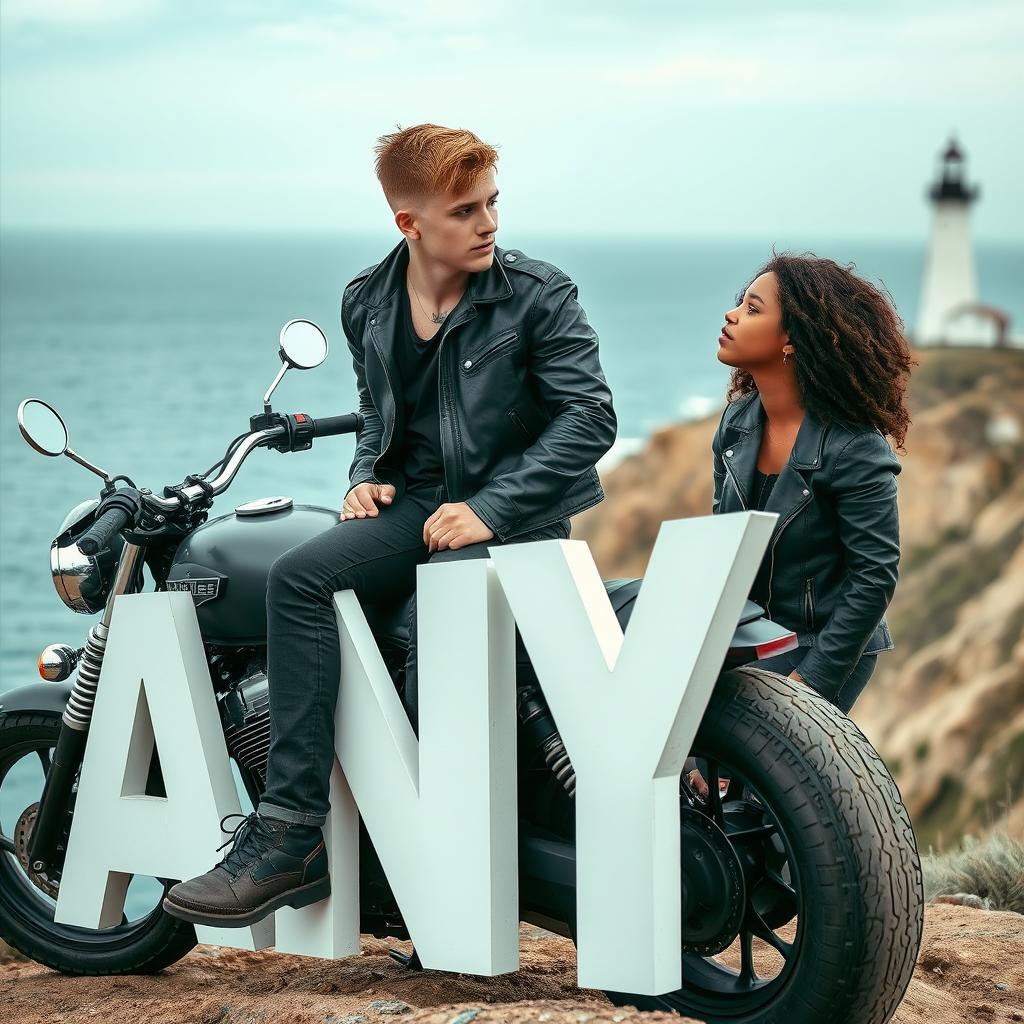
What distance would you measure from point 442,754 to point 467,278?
3.74ft

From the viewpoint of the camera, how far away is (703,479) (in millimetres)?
23906

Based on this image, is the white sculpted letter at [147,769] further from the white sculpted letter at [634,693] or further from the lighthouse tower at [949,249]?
the lighthouse tower at [949,249]

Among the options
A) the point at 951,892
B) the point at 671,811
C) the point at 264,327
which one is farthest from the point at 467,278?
the point at 264,327

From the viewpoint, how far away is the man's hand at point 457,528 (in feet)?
11.0

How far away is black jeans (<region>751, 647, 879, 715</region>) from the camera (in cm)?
373

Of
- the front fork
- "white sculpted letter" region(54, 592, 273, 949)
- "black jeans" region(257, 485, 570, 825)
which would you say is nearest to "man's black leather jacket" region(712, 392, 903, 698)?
"black jeans" region(257, 485, 570, 825)

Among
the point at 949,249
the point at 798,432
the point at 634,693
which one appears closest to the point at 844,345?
the point at 798,432

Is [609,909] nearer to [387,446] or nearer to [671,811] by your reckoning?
[671,811]

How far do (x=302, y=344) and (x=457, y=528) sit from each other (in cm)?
85

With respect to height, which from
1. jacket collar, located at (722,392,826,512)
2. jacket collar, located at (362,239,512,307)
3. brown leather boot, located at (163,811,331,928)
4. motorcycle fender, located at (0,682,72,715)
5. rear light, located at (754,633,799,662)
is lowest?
brown leather boot, located at (163,811,331,928)

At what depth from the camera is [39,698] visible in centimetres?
420

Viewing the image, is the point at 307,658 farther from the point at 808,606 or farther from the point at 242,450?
the point at 808,606

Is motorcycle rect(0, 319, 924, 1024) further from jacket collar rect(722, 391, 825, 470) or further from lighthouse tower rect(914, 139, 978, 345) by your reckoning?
lighthouse tower rect(914, 139, 978, 345)

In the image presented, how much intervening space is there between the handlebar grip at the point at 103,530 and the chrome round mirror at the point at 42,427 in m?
0.20
